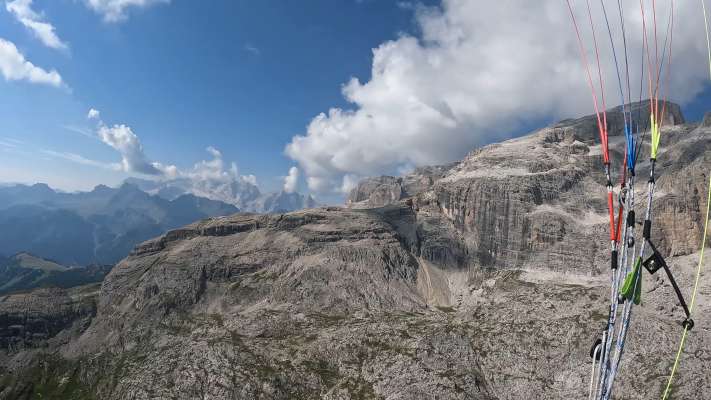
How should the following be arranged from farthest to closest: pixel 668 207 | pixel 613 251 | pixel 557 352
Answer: pixel 668 207, pixel 557 352, pixel 613 251

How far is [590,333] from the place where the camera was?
13238cm

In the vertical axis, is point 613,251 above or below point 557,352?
above

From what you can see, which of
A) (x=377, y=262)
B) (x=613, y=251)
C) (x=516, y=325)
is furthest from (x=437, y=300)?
(x=613, y=251)

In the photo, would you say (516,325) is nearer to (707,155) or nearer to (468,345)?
(468,345)

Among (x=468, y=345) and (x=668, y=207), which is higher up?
(x=668, y=207)

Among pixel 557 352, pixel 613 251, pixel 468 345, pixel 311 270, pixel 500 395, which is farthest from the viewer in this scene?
pixel 311 270

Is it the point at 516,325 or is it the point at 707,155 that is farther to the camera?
the point at 707,155

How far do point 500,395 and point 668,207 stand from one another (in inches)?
4867

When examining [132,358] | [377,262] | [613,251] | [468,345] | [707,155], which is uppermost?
[707,155]

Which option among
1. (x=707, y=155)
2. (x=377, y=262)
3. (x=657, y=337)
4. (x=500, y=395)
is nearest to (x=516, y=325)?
(x=500, y=395)

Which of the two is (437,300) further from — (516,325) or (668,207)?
(668,207)

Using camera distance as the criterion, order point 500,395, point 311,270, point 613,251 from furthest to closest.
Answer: point 311,270 → point 500,395 → point 613,251

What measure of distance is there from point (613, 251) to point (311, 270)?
615 ft

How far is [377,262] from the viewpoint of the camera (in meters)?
200
